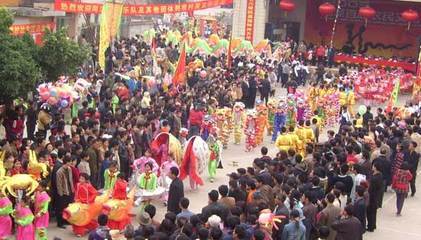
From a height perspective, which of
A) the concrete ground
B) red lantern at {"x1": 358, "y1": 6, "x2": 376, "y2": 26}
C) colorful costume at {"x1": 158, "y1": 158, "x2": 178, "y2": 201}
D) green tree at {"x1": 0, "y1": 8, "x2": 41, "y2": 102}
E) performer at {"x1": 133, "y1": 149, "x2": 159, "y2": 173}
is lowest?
the concrete ground

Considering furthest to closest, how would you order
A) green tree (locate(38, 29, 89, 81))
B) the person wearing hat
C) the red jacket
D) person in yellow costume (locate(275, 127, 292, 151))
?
the red jacket, person in yellow costume (locate(275, 127, 292, 151)), green tree (locate(38, 29, 89, 81)), the person wearing hat

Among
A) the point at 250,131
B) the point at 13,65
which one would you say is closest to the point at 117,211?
the point at 13,65

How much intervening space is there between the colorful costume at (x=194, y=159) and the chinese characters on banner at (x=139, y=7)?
477 inches

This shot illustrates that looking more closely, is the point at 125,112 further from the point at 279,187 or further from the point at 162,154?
the point at 279,187

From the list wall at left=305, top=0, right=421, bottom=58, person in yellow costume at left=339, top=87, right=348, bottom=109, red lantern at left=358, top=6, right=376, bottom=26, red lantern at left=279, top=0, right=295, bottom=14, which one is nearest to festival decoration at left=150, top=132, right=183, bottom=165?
person in yellow costume at left=339, top=87, right=348, bottom=109

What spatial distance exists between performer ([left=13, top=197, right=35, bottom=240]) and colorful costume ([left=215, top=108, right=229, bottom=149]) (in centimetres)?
740

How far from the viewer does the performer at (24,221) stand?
9.55m

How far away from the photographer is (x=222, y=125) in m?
16.8

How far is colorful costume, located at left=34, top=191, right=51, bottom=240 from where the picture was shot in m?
9.84

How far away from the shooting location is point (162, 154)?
1275 cm

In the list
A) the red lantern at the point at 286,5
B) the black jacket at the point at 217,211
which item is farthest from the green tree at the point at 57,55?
the red lantern at the point at 286,5

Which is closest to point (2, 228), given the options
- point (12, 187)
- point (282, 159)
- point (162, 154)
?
point (12, 187)

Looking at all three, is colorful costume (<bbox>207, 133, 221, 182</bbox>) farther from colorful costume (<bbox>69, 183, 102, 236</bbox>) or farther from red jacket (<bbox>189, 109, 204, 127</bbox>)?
colorful costume (<bbox>69, 183, 102, 236</bbox>)

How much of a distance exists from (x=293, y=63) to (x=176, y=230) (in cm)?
1998
